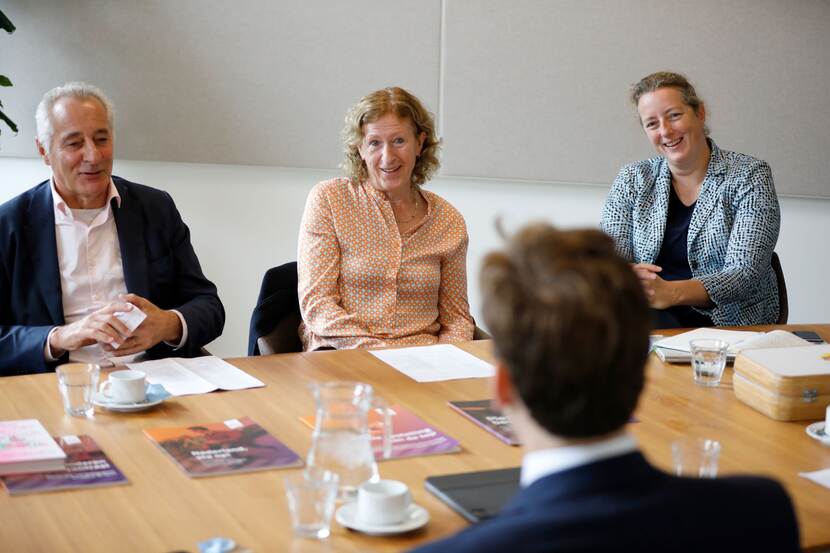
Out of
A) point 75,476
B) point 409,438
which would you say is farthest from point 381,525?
point 75,476

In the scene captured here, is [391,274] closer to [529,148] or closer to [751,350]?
[751,350]

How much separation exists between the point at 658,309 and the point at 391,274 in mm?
901

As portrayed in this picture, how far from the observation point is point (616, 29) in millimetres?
4621

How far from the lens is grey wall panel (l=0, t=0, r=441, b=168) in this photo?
428 cm

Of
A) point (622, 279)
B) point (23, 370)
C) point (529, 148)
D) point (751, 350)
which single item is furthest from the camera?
point (529, 148)

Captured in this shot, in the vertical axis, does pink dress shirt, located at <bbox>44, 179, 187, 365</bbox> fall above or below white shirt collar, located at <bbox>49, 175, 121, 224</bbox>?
below

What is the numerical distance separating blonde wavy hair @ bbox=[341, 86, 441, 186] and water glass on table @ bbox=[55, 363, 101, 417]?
146 cm

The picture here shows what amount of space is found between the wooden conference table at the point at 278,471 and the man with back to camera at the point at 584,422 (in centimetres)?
6

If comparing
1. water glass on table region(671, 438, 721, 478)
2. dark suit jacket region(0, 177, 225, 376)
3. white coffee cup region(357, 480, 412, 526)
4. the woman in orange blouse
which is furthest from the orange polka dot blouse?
white coffee cup region(357, 480, 412, 526)

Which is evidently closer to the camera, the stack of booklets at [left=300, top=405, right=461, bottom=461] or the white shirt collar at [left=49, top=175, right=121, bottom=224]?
the stack of booklets at [left=300, top=405, right=461, bottom=461]

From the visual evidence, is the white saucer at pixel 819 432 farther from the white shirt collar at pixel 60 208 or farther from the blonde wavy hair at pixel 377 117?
the white shirt collar at pixel 60 208

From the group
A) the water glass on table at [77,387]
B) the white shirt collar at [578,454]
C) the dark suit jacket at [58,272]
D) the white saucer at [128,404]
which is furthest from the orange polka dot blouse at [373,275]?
the white shirt collar at [578,454]

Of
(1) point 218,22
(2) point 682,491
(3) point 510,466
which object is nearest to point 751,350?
(3) point 510,466

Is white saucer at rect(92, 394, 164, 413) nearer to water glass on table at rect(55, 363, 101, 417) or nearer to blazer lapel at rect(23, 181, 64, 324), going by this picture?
water glass on table at rect(55, 363, 101, 417)
